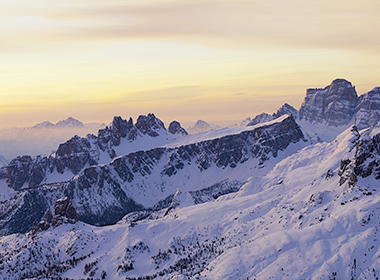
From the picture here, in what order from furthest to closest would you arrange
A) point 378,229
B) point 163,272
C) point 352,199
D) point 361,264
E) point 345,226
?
point 163,272 < point 352,199 < point 345,226 < point 378,229 < point 361,264

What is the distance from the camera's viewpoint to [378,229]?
14375 cm

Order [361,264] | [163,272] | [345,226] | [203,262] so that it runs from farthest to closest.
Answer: [163,272]
[203,262]
[345,226]
[361,264]

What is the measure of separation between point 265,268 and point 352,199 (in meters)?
55.4

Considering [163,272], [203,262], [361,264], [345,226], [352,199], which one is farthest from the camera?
[163,272]

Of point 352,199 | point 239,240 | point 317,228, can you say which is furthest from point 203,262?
point 352,199

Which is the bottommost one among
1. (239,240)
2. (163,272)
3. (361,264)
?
(163,272)

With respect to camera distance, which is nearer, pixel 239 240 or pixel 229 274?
pixel 229 274

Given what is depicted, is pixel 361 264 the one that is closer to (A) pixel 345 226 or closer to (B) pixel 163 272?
(A) pixel 345 226

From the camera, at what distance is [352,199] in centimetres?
17050

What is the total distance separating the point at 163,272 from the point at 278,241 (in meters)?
69.1

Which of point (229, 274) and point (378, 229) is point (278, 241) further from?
point (378, 229)

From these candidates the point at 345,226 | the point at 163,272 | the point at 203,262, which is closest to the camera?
the point at 345,226

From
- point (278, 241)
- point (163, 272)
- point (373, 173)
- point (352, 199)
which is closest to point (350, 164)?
point (373, 173)

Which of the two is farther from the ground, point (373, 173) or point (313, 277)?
point (373, 173)
